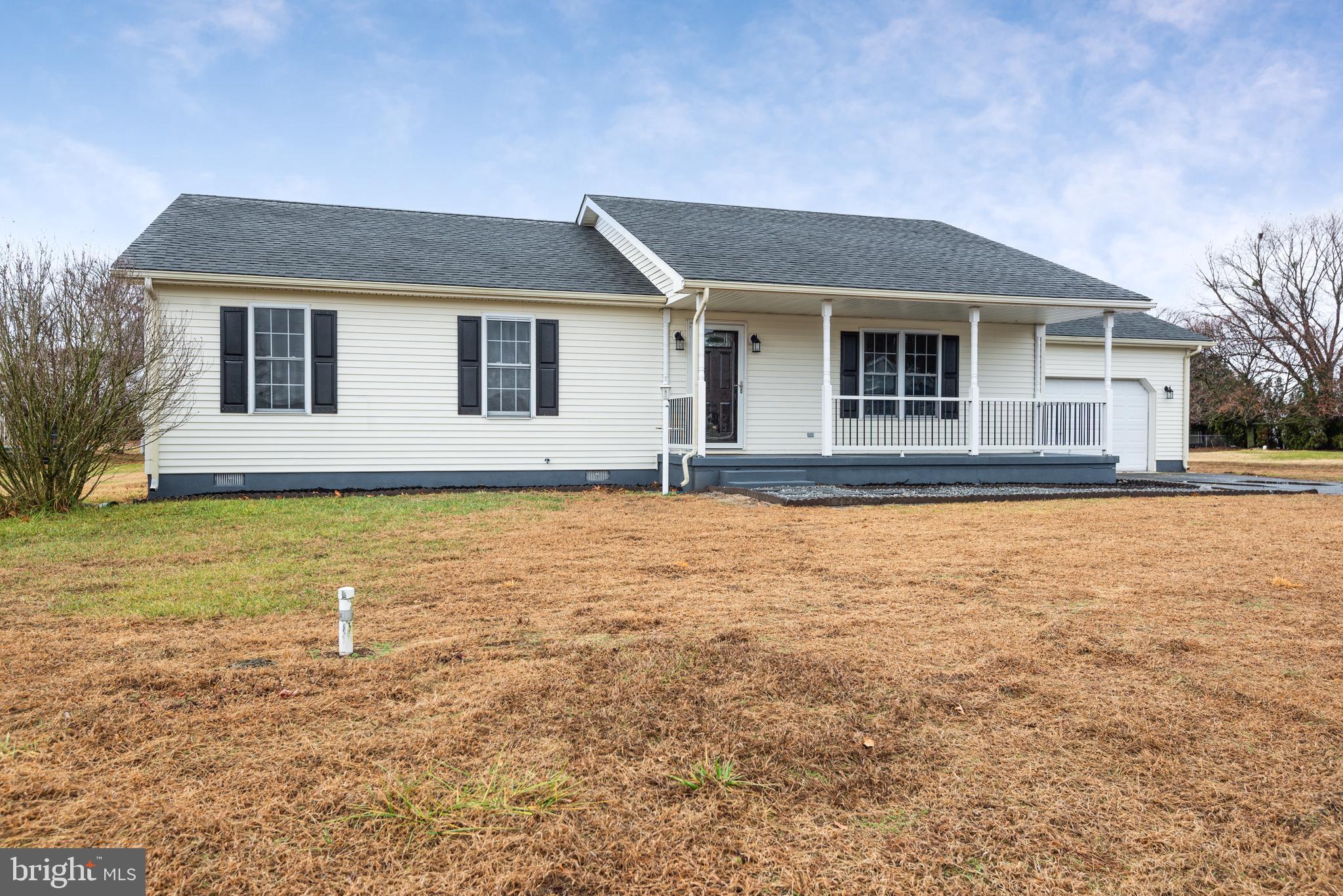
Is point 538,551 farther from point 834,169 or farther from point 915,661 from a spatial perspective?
point 834,169

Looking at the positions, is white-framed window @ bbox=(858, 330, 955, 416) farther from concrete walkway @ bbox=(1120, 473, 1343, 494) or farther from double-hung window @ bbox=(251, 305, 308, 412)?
double-hung window @ bbox=(251, 305, 308, 412)

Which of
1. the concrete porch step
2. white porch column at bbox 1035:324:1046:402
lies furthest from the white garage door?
the concrete porch step

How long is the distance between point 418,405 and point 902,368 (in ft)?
26.5

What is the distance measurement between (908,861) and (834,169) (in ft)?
84.0

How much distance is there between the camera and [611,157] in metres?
24.3

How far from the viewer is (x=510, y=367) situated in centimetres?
1213

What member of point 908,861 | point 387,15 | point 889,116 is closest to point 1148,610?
point 908,861

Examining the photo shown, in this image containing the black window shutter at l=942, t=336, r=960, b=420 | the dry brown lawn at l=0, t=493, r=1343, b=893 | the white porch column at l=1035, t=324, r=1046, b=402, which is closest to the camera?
the dry brown lawn at l=0, t=493, r=1343, b=893

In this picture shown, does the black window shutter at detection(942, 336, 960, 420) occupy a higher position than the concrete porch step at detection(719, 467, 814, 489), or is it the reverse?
the black window shutter at detection(942, 336, 960, 420)

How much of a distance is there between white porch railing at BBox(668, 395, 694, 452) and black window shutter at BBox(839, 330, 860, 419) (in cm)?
280

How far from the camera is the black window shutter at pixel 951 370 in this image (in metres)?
13.9

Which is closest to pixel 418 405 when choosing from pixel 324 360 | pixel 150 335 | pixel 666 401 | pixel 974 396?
pixel 324 360

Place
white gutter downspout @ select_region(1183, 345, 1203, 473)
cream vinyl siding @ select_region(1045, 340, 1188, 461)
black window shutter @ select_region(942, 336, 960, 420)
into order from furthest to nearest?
white gutter downspout @ select_region(1183, 345, 1203, 473) < cream vinyl siding @ select_region(1045, 340, 1188, 461) < black window shutter @ select_region(942, 336, 960, 420)

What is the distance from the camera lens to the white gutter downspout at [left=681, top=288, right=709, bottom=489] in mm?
11312
